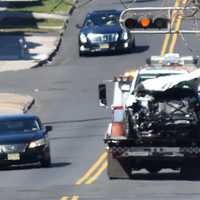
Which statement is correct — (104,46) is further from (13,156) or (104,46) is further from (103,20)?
(13,156)

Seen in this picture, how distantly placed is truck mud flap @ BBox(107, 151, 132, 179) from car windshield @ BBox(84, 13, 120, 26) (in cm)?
2944

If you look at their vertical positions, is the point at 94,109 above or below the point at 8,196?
below

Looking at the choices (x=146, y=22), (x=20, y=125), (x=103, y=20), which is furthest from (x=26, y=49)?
(x=146, y=22)

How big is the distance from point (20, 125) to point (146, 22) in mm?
7945

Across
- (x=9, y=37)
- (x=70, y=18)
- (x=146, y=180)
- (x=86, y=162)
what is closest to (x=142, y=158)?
(x=146, y=180)

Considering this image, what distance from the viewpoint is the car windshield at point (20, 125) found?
32750mm

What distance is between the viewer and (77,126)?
42719mm

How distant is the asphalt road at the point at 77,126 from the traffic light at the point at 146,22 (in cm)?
317

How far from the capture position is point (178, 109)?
2698 centimetres

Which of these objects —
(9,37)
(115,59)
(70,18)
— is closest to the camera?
(115,59)

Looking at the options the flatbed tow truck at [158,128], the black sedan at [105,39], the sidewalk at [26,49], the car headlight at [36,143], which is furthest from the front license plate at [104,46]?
the flatbed tow truck at [158,128]

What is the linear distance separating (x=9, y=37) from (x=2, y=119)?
1067 inches

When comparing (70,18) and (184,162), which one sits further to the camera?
(70,18)

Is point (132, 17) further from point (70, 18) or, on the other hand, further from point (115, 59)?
point (70, 18)
